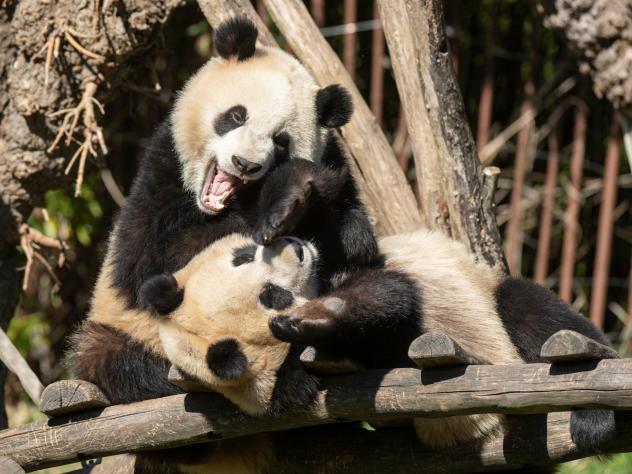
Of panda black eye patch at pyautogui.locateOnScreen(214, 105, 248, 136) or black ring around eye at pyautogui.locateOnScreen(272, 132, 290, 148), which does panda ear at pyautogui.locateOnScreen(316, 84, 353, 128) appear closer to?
black ring around eye at pyautogui.locateOnScreen(272, 132, 290, 148)

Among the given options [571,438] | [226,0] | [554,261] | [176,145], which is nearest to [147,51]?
[226,0]

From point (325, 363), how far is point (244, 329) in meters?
0.29

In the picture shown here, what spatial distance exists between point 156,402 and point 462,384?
1.12 meters

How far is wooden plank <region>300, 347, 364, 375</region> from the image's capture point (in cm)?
305

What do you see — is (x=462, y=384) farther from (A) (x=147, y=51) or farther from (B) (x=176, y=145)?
(A) (x=147, y=51)

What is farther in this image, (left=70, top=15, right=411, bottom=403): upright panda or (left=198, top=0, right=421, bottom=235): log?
(left=198, top=0, right=421, bottom=235): log

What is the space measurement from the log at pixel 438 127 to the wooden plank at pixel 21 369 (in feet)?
6.29

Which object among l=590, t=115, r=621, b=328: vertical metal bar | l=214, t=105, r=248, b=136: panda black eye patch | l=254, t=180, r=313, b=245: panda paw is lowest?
l=590, t=115, r=621, b=328: vertical metal bar

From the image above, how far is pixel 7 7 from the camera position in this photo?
4.96 m

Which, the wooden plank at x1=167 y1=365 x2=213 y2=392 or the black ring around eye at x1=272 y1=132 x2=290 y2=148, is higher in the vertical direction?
the black ring around eye at x1=272 y1=132 x2=290 y2=148

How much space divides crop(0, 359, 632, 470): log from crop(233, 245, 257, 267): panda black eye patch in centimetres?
47

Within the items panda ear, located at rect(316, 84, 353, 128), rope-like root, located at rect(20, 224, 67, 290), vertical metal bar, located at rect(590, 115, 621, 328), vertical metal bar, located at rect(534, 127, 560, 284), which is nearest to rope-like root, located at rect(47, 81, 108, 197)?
rope-like root, located at rect(20, 224, 67, 290)

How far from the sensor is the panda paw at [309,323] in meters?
2.96

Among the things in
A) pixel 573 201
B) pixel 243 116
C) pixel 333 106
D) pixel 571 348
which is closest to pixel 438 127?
pixel 333 106
